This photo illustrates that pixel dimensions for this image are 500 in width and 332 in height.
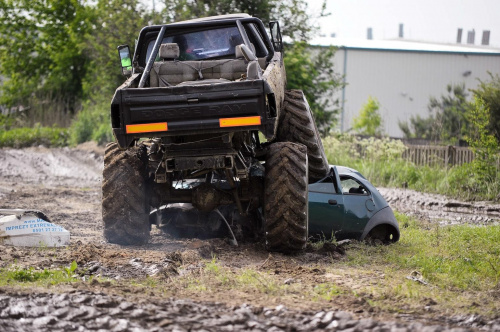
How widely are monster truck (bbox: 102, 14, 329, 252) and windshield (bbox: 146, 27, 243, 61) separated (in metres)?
0.01

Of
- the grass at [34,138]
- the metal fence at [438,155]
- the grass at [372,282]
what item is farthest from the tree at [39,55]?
the grass at [372,282]

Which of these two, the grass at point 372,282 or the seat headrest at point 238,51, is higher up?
the seat headrest at point 238,51

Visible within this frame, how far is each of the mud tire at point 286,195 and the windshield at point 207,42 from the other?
6.00ft

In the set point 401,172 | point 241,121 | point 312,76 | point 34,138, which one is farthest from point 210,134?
point 34,138

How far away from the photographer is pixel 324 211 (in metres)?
11.1

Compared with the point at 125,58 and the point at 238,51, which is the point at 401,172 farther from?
the point at 125,58

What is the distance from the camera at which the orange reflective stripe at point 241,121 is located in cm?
859

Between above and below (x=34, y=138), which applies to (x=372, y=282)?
above

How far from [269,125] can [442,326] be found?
3.42 metres

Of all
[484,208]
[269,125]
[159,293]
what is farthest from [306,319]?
[484,208]

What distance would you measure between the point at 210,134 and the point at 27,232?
8.65 feet

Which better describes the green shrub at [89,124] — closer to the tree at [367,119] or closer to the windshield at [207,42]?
the tree at [367,119]

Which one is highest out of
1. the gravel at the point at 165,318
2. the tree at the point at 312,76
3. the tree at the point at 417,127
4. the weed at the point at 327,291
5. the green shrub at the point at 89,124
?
the tree at the point at 312,76

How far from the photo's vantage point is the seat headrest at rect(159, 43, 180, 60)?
10.2 m
